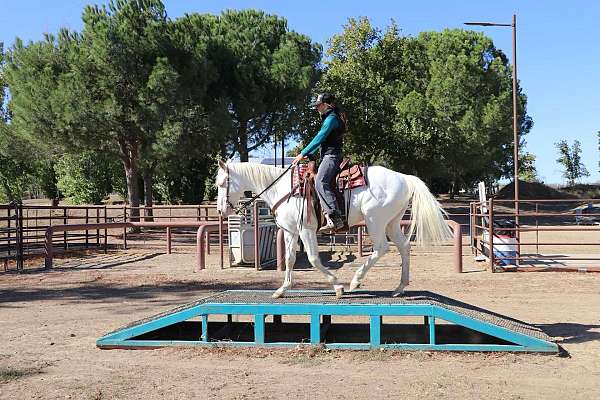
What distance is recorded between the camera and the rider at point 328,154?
21.3ft

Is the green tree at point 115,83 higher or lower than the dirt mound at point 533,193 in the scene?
higher

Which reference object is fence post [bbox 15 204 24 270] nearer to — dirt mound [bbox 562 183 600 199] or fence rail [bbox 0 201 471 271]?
fence rail [bbox 0 201 471 271]

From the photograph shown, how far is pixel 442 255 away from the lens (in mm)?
17500

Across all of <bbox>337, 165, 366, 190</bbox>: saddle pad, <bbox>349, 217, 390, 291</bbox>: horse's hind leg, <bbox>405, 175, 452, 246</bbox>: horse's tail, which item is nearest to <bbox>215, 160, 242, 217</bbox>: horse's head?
<bbox>337, 165, 366, 190</bbox>: saddle pad

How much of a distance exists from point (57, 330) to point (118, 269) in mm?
7384

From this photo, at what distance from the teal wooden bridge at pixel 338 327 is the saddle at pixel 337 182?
1.06 metres

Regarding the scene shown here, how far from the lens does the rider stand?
6496 mm

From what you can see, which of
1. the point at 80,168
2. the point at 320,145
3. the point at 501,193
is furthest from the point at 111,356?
the point at 501,193

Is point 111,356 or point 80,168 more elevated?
point 80,168

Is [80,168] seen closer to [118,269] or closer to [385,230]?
[118,269]

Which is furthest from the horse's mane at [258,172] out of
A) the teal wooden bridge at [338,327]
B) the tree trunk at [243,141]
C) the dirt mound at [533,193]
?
the dirt mound at [533,193]

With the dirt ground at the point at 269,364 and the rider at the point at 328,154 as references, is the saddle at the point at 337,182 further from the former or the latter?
the dirt ground at the point at 269,364

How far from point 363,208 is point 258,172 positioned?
1.37m

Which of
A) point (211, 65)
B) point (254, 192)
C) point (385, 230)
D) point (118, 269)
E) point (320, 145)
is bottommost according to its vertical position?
point (118, 269)
